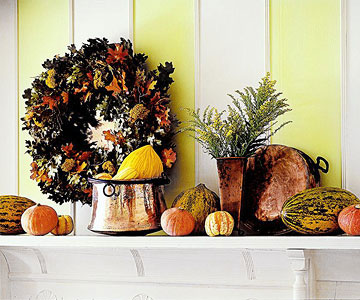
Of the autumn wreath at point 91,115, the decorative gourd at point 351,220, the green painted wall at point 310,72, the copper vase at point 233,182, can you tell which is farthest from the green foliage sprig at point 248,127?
the decorative gourd at point 351,220

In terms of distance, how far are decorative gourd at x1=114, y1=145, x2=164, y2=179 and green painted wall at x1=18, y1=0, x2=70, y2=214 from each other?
0.53 meters

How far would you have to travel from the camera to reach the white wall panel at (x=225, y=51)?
7.07 feet

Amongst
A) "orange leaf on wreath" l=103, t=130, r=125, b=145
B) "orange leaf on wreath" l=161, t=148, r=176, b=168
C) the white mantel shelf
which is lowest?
the white mantel shelf

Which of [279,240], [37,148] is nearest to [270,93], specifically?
[279,240]

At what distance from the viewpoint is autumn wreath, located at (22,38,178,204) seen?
216cm

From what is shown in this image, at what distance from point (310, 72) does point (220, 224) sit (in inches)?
25.2

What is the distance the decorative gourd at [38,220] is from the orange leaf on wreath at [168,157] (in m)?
0.44

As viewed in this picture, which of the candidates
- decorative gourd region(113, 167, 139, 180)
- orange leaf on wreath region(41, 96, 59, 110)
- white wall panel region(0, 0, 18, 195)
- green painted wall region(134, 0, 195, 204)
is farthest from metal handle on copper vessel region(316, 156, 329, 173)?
white wall panel region(0, 0, 18, 195)

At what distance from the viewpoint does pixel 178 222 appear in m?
1.89

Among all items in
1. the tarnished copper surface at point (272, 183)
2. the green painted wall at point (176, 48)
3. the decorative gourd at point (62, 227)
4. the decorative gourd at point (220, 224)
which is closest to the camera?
the decorative gourd at point (220, 224)

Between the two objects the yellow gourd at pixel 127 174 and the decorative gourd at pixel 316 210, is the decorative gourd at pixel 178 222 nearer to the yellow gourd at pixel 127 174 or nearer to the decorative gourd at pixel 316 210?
the yellow gourd at pixel 127 174

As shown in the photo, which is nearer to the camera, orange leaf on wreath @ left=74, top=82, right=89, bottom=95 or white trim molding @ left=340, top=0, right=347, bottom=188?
white trim molding @ left=340, top=0, right=347, bottom=188

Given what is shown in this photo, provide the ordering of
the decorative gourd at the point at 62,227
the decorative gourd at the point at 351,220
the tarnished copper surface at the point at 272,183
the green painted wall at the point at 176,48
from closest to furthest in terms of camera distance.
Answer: the decorative gourd at the point at 351,220
the tarnished copper surface at the point at 272,183
the decorative gourd at the point at 62,227
the green painted wall at the point at 176,48

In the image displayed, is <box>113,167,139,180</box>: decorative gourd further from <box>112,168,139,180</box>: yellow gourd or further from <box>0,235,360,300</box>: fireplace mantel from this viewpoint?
<box>0,235,360,300</box>: fireplace mantel
